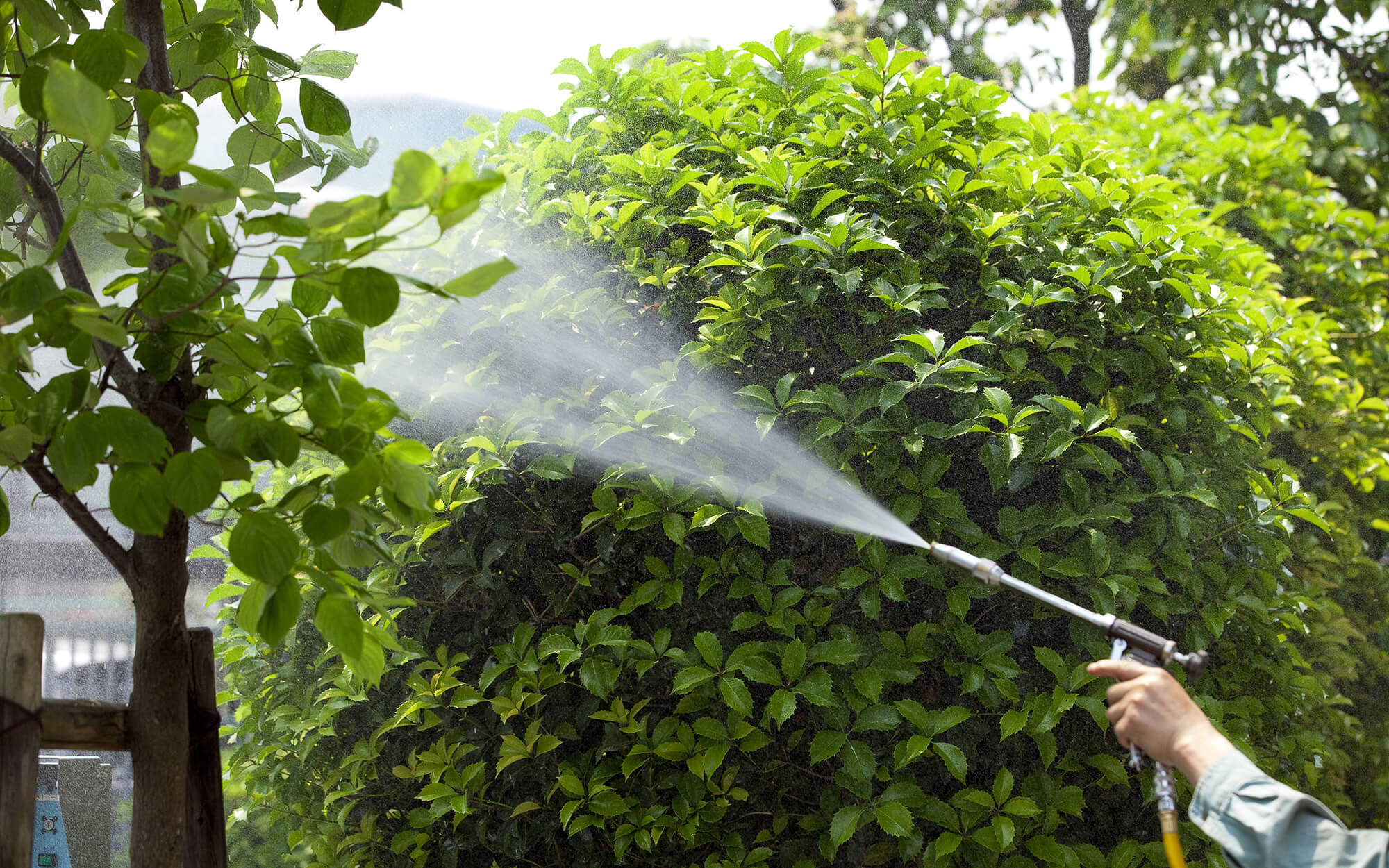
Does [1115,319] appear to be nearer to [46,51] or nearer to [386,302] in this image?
[386,302]

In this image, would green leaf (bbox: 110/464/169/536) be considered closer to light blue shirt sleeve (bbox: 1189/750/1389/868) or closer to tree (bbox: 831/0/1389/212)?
light blue shirt sleeve (bbox: 1189/750/1389/868)

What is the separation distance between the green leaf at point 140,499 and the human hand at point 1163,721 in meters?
1.32

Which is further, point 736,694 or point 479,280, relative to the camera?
point 736,694

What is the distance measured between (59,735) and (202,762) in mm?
250

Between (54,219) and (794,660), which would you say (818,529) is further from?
(54,219)

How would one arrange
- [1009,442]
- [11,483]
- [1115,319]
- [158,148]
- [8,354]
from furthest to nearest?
[11,483] → [1115,319] → [1009,442] → [8,354] → [158,148]

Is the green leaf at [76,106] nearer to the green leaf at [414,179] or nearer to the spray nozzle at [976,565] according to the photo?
the green leaf at [414,179]

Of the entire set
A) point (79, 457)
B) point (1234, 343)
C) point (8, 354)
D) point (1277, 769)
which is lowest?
point (1277, 769)

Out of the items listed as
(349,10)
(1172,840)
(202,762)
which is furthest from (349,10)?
(1172,840)

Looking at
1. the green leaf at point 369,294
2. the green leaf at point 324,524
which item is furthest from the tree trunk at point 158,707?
the green leaf at point 369,294

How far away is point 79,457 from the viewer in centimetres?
116

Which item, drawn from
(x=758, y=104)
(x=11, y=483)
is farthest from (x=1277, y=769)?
(x=11, y=483)

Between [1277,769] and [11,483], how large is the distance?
147 inches

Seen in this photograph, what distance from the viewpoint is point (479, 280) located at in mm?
1017
